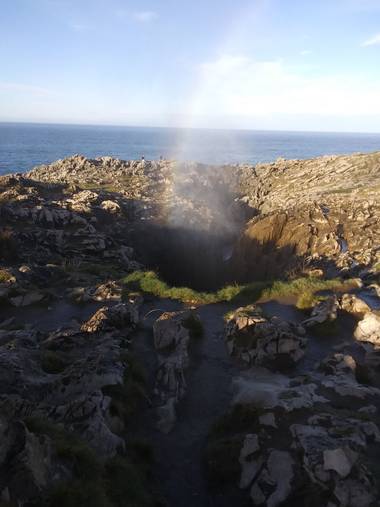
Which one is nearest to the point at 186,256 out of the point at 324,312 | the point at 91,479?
the point at 324,312

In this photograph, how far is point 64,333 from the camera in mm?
17141

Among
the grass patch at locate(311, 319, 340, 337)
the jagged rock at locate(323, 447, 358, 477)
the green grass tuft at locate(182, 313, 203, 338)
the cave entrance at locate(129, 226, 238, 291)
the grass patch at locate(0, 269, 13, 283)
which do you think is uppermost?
the jagged rock at locate(323, 447, 358, 477)

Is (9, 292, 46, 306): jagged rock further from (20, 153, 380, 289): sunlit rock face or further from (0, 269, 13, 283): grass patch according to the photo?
(20, 153, 380, 289): sunlit rock face

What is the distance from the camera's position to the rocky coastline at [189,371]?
9070 mm

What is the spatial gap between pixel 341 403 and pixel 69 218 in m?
31.3

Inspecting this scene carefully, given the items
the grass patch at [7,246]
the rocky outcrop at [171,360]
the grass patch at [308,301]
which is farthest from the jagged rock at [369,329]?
the grass patch at [7,246]

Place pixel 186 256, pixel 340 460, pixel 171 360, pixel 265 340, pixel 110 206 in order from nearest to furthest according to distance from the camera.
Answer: pixel 340 460, pixel 171 360, pixel 265 340, pixel 186 256, pixel 110 206

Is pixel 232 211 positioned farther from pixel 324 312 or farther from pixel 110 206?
pixel 324 312

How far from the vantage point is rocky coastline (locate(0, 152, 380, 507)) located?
907cm

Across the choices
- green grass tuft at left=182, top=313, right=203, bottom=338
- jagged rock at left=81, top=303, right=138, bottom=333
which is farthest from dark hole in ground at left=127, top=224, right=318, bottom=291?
jagged rock at left=81, top=303, right=138, bottom=333

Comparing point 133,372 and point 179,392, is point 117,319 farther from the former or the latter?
point 179,392

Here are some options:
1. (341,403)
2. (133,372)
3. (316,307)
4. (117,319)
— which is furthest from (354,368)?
(117,319)

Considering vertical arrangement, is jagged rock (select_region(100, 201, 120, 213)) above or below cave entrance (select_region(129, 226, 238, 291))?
above

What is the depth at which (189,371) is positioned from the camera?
53.0ft
